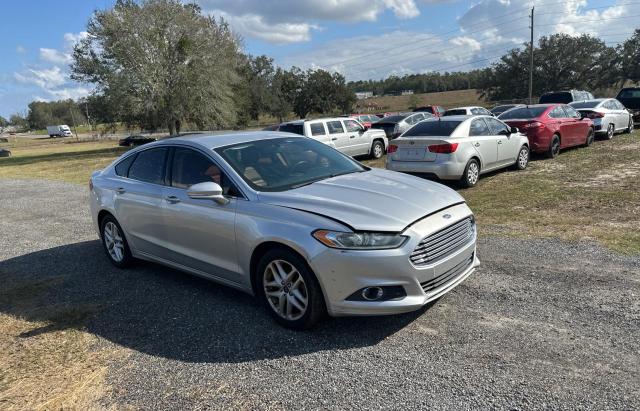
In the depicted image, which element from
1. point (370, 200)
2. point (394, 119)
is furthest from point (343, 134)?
point (370, 200)

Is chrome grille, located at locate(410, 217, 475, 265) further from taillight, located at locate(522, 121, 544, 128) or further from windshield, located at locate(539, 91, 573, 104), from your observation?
windshield, located at locate(539, 91, 573, 104)

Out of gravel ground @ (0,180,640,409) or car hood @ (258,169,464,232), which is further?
car hood @ (258,169,464,232)

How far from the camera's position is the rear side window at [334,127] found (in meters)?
16.5

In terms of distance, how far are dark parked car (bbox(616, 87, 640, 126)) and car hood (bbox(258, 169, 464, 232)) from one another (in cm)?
2215

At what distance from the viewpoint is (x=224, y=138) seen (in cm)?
516

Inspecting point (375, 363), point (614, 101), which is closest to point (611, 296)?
point (375, 363)

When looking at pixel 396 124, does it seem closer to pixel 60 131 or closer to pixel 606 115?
pixel 606 115

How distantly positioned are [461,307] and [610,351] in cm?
119

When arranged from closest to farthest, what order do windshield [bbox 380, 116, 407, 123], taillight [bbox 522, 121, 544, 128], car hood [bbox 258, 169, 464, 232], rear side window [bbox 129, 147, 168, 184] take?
car hood [bbox 258, 169, 464, 232], rear side window [bbox 129, 147, 168, 184], taillight [bbox 522, 121, 544, 128], windshield [bbox 380, 116, 407, 123]

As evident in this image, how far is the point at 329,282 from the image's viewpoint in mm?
3738

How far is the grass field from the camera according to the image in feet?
21.3

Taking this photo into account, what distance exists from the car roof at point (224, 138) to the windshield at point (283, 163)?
0.10 metres

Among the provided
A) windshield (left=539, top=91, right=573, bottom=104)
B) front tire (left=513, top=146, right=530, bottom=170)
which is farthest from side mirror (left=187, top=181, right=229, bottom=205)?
windshield (left=539, top=91, right=573, bottom=104)

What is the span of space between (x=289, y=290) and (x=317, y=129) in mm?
12374
